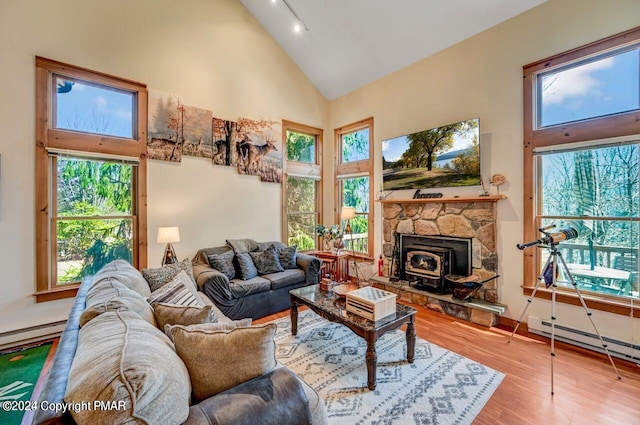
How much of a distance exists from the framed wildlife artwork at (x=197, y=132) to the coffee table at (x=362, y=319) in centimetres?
259

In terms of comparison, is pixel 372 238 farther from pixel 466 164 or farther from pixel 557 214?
pixel 557 214

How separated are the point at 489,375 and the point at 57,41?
560cm

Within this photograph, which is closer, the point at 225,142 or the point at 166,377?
the point at 166,377

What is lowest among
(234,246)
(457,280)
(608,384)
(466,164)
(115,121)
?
(608,384)

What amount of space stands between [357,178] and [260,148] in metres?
1.95

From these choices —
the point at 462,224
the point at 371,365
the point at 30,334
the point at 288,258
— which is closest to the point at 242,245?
the point at 288,258

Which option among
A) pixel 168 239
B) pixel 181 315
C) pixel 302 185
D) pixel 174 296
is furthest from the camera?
pixel 302 185

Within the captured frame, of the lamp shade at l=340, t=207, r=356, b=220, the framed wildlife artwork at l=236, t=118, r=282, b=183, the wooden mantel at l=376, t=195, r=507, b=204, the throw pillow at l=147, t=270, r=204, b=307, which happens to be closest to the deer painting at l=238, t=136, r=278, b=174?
the framed wildlife artwork at l=236, t=118, r=282, b=183

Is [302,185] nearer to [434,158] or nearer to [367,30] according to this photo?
[434,158]

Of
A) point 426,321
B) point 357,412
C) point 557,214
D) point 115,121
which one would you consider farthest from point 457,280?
point 115,121

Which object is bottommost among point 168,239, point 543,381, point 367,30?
point 543,381

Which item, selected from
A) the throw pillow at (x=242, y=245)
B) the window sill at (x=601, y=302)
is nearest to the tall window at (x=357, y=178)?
the throw pillow at (x=242, y=245)

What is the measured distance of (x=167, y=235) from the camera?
11.3 ft

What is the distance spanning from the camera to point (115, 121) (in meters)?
3.43
